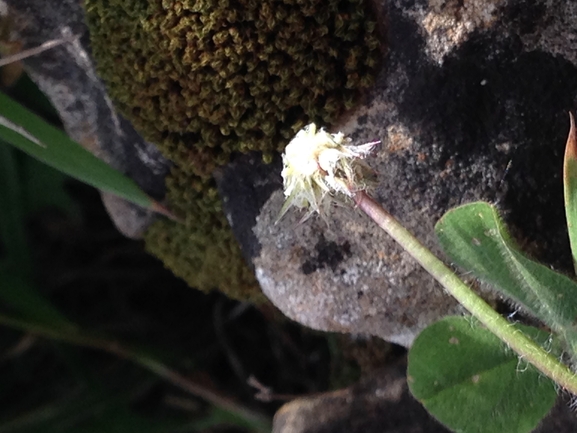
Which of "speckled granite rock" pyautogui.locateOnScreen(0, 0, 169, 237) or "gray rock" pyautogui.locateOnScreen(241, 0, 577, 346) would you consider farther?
"speckled granite rock" pyautogui.locateOnScreen(0, 0, 169, 237)

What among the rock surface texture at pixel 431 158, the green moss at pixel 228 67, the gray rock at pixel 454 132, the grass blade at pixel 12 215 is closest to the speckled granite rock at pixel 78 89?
the green moss at pixel 228 67

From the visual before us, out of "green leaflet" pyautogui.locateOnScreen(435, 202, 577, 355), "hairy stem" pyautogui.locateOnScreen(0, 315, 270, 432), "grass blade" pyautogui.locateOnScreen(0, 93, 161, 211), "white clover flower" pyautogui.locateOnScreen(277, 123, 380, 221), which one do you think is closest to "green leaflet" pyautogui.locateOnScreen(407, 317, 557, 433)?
"green leaflet" pyautogui.locateOnScreen(435, 202, 577, 355)

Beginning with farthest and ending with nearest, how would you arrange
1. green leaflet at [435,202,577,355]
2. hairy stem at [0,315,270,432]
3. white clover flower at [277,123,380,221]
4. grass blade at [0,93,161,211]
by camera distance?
hairy stem at [0,315,270,432] < grass blade at [0,93,161,211] < green leaflet at [435,202,577,355] < white clover flower at [277,123,380,221]

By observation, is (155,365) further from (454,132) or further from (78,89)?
(454,132)

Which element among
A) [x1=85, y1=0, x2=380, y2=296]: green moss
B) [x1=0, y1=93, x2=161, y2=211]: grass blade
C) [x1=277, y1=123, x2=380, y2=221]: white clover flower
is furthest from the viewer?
[x1=0, y1=93, x2=161, y2=211]: grass blade

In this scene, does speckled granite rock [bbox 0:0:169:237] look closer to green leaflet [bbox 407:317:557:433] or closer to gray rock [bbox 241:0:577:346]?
gray rock [bbox 241:0:577:346]

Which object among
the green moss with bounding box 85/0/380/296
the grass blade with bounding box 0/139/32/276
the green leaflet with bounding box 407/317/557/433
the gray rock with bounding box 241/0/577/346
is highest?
the grass blade with bounding box 0/139/32/276

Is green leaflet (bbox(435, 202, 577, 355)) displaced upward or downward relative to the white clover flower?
downward
